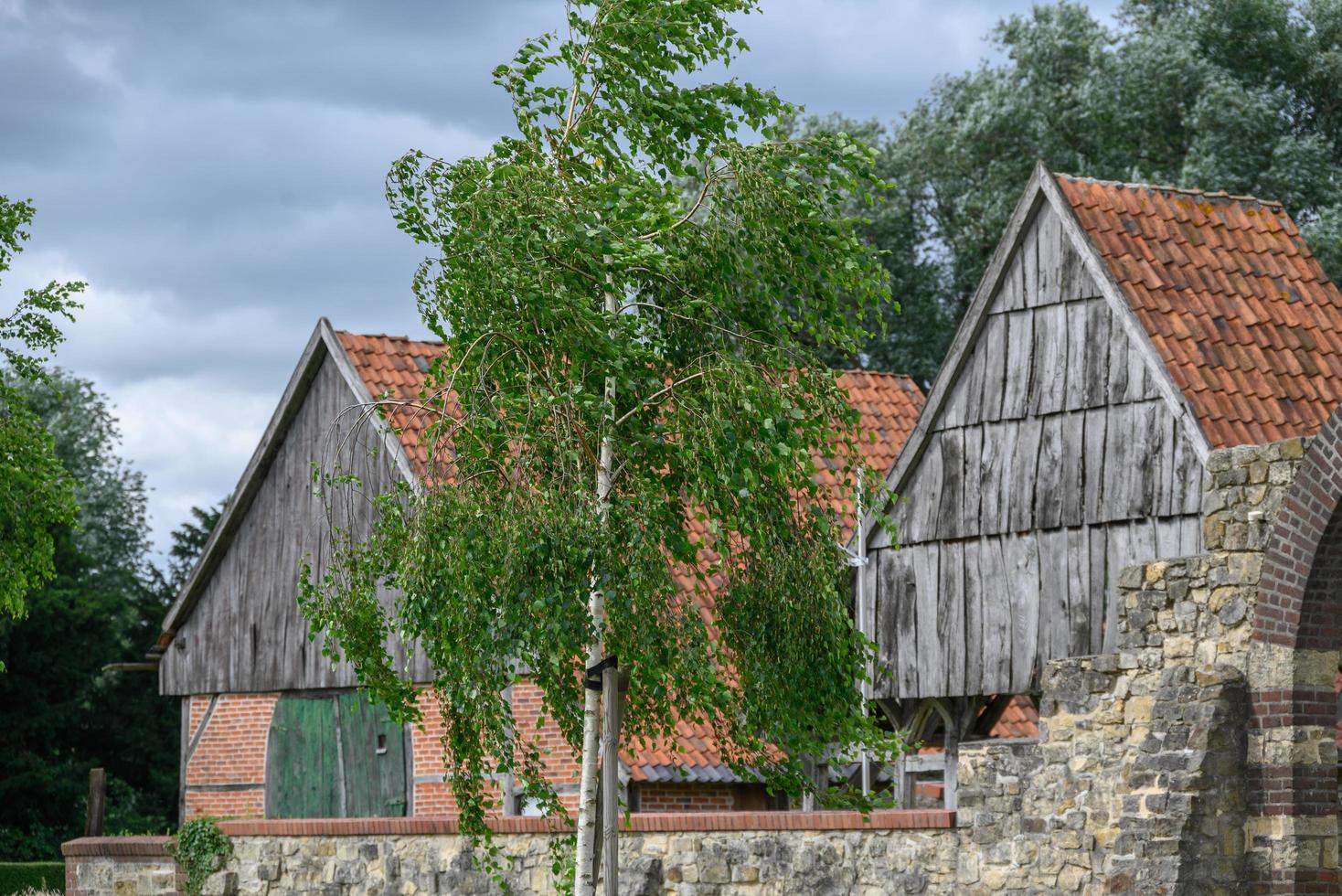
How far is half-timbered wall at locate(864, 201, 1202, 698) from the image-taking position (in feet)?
46.4

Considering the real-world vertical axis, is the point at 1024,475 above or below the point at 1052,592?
above

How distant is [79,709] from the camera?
104ft

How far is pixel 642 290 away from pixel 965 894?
183 inches

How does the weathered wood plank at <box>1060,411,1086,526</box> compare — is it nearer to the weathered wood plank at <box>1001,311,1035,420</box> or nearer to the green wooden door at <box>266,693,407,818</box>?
the weathered wood plank at <box>1001,311,1035,420</box>

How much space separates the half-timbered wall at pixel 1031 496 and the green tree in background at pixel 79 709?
626 inches

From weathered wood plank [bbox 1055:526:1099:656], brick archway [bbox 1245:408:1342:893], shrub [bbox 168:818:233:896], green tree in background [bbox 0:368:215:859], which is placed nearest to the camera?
brick archway [bbox 1245:408:1342:893]

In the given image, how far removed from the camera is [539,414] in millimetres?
9477

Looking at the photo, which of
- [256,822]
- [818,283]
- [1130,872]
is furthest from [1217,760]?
[256,822]

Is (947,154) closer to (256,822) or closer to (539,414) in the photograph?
(256,822)

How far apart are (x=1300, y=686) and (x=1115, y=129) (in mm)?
18609

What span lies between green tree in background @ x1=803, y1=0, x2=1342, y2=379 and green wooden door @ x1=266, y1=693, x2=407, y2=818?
11.5m

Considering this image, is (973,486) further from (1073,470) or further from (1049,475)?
(1073,470)

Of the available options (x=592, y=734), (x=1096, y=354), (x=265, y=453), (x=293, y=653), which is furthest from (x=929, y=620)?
(x=265, y=453)

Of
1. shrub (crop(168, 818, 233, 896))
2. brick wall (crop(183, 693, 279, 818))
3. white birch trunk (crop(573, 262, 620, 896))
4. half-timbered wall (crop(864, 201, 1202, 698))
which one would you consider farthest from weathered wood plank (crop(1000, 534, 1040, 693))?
brick wall (crop(183, 693, 279, 818))
